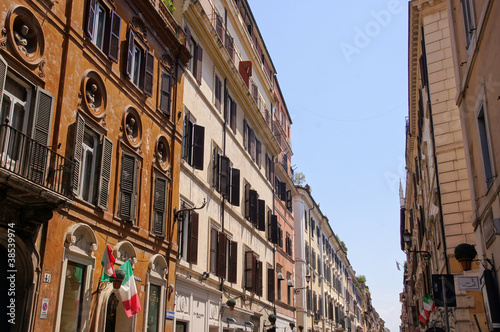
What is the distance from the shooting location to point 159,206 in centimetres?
1638

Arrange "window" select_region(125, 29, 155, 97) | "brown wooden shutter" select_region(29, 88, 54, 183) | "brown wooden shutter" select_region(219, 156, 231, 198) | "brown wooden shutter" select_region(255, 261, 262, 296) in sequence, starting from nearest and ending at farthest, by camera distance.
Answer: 1. "brown wooden shutter" select_region(29, 88, 54, 183)
2. "window" select_region(125, 29, 155, 97)
3. "brown wooden shutter" select_region(219, 156, 231, 198)
4. "brown wooden shutter" select_region(255, 261, 262, 296)

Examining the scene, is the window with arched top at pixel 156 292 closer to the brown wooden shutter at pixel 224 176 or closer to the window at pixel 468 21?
the brown wooden shutter at pixel 224 176

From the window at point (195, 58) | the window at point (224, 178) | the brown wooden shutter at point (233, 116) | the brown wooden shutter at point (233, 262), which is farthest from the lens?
the brown wooden shutter at point (233, 116)

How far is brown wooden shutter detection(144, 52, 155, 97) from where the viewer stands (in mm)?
16141

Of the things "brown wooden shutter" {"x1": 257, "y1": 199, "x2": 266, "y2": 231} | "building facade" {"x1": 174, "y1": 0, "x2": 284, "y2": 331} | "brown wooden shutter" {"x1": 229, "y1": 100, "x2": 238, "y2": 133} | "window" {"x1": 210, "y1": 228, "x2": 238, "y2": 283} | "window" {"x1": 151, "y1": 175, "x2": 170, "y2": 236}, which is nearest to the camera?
"window" {"x1": 151, "y1": 175, "x2": 170, "y2": 236}

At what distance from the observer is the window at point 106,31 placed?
547 inches

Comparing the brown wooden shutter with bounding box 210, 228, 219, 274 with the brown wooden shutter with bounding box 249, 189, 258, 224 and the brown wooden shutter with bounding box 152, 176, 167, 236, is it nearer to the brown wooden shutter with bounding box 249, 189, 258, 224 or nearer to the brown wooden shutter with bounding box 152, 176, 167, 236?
the brown wooden shutter with bounding box 152, 176, 167, 236

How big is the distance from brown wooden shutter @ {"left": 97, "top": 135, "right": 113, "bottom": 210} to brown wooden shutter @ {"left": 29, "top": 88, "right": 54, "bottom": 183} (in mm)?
2264

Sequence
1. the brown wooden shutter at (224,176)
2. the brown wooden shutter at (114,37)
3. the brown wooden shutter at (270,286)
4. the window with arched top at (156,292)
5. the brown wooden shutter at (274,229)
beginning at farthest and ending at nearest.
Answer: the brown wooden shutter at (274,229) < the brown wooden shutter at (270,286) < the brown wooden shutter at (224,176) < the window with arched top at (156,292) < the brown wooden shutter at (114,37)

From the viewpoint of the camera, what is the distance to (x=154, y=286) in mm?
15859

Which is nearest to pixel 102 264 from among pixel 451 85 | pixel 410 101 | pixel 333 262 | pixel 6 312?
pixel 6 312

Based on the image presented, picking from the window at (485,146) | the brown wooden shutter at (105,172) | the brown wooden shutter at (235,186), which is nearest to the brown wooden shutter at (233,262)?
the brown wooden shutter at (235,186)

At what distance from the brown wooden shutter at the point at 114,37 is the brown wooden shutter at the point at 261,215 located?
50.0 feet

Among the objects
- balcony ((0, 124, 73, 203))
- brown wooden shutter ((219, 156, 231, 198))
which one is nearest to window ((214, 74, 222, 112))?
brown wooden shutter ((219, 156, 231, 198))
